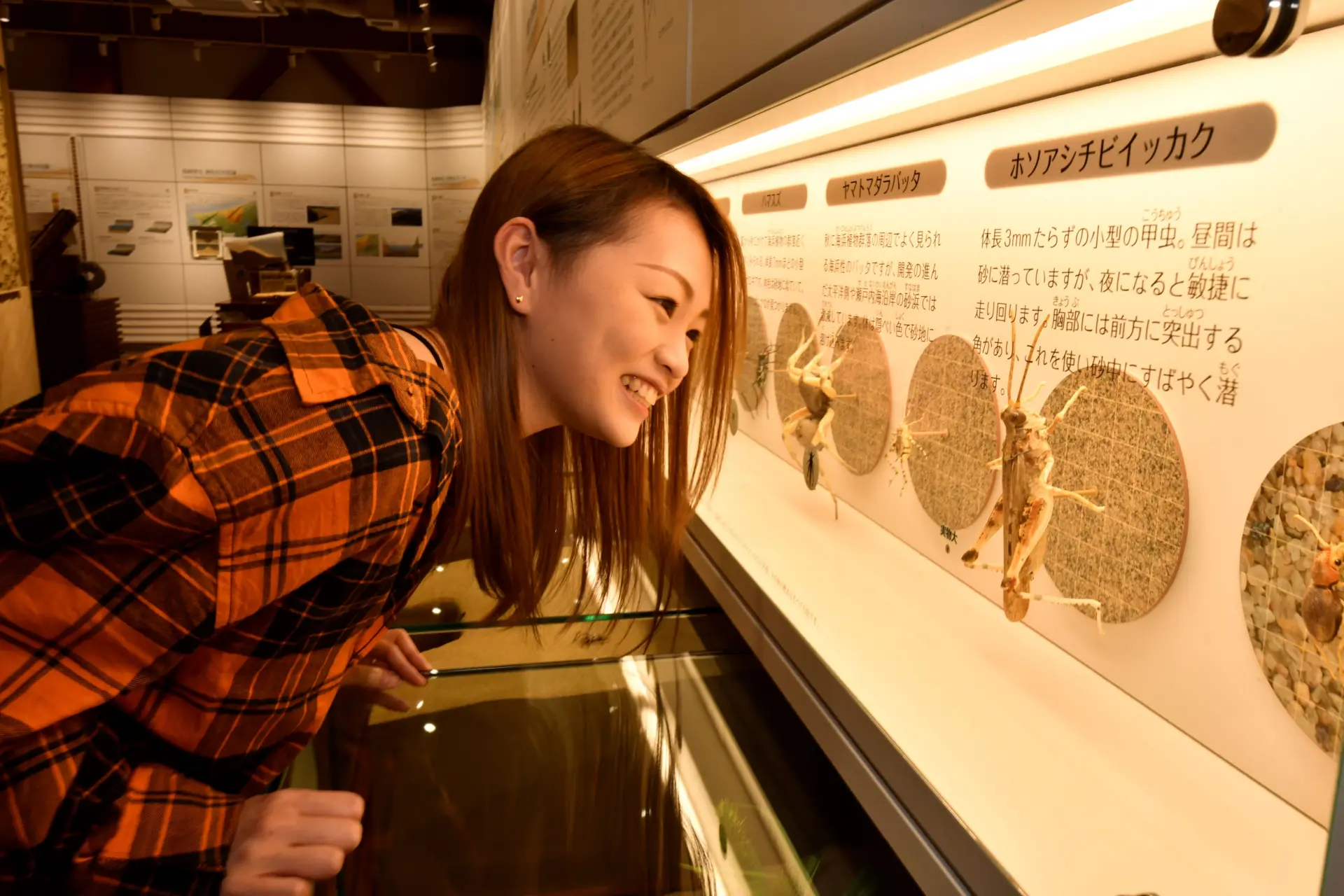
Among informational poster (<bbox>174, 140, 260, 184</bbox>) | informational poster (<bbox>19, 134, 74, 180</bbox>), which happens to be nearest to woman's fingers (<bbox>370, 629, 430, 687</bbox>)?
informational poster (<bbox>174, 140, 260, 184</bbox>)

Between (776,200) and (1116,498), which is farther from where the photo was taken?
(776,200)

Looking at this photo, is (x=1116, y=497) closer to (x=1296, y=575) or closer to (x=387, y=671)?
(x=1296, y=575)

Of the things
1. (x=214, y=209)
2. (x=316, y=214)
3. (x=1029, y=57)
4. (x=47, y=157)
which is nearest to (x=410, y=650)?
(x=1029, y=57)

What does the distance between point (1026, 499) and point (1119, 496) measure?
92 millimetres

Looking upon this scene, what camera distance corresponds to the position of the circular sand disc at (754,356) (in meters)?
2.09

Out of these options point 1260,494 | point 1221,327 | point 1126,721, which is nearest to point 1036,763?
point 1126,721

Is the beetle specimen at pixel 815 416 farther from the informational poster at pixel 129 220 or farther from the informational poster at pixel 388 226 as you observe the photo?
the informational poster at pixel 129 220

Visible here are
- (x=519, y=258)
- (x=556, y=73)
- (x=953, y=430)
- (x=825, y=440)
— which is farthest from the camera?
(x=556, y=73)

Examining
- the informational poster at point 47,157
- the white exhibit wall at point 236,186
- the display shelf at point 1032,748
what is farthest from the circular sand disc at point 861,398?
the informational poster at point 47,157

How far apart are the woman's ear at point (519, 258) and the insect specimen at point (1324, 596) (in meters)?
0.77

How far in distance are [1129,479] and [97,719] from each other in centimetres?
97

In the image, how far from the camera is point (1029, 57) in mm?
747

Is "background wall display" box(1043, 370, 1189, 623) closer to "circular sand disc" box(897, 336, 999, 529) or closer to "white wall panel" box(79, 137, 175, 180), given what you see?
"circular sand disc" box(897, 336, 999, 529)

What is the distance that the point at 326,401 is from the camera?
0.73 m
